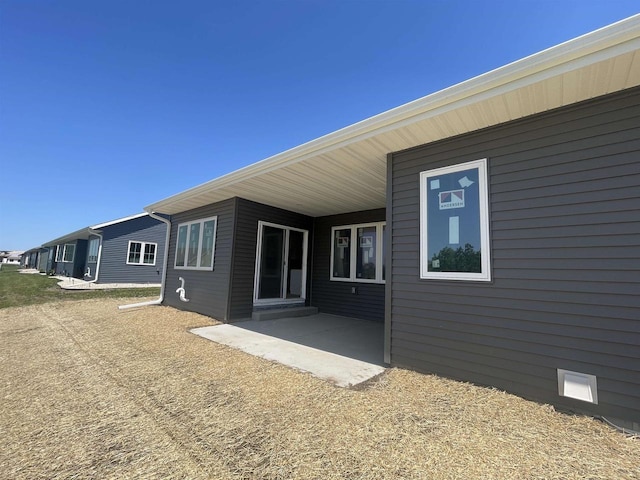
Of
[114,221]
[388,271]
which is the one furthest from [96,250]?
[388,271]

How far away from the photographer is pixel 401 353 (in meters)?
3.34

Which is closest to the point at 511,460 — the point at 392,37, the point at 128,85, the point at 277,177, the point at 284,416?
the point at 284,416

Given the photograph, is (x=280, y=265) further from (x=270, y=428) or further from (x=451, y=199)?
(x=270, y=428)

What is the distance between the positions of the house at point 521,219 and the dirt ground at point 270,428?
1.10ft

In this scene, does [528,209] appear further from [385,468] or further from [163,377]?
[163,377]

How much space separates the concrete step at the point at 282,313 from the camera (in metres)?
6.29

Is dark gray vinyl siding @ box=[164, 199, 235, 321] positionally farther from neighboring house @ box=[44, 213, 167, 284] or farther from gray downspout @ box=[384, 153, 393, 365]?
neighboring house @ box=[44, 213, 167, 284]

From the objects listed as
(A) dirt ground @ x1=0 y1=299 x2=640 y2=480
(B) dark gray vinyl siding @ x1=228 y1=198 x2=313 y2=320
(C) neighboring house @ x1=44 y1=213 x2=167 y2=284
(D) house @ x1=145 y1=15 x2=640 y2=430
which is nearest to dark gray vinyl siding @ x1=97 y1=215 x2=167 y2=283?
(C) neighboring house @ x1=44 y1=213 x2=167 y2=284

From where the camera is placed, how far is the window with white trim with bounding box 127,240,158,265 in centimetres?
1516

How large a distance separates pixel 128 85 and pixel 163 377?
777 centimetres

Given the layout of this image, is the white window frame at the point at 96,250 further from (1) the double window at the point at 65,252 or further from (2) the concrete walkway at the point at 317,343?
(2) the concrete walkway at the point at 317,343

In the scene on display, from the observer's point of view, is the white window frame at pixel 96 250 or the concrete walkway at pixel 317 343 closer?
the concrete walkway at pixel 317 343

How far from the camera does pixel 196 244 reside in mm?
7348

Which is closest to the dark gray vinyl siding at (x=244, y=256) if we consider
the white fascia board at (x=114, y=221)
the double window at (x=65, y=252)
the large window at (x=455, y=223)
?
the large window at (x=455, y=223)
